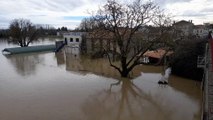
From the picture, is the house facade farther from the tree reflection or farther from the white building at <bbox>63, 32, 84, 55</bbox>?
the white building at <bbox>63, 32, 84, 55</bbox>

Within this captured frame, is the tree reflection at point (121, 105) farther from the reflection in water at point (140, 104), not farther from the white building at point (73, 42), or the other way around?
the white building at point (73, 42)

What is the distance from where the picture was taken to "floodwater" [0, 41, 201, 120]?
10812 millimetres

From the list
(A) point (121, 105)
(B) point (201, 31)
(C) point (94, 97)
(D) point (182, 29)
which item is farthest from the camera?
(B) point (201, 31)

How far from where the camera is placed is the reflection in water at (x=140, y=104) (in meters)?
10.8

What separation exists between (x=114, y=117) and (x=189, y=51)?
10.2 meters

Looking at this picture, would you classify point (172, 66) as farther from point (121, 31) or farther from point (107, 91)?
point (107, 91)

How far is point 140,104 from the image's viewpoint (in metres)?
12.5

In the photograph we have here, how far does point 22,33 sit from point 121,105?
3520 centimetres

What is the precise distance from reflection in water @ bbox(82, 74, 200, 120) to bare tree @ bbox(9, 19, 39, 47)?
101ft

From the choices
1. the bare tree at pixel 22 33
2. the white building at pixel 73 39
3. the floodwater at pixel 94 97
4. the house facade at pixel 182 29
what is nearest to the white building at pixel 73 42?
the white building at pixel 73 39

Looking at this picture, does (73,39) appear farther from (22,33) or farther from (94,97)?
(94,97)

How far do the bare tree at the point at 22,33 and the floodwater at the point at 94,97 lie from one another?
2334cm

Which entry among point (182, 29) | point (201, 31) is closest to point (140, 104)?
point (182, 29)

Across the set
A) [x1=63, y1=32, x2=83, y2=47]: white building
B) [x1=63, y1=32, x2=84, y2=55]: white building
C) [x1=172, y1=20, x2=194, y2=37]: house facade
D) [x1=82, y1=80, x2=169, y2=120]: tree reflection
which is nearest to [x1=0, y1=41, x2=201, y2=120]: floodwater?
[x1=82, y1=80, x2=169, y2=120]: tree reflection
